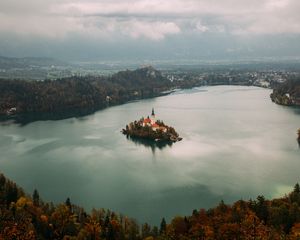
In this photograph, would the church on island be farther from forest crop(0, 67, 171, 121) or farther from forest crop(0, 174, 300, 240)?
forest crop(0, 174, 300, 240)

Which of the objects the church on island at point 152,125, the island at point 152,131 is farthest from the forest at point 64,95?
the church on island at point 152,125

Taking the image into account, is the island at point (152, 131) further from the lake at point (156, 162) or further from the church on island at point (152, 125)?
the lake at point (156, 162)

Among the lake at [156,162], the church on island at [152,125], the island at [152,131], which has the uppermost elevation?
the church on island at [152,125]

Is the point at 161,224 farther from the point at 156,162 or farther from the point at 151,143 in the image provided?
the point at 151,143

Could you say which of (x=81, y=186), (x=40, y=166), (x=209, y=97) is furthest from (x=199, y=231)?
(x=209, y=97)

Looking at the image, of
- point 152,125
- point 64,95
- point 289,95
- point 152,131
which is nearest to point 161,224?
point 152,131

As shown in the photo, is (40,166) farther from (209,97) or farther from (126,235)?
(209,97)
